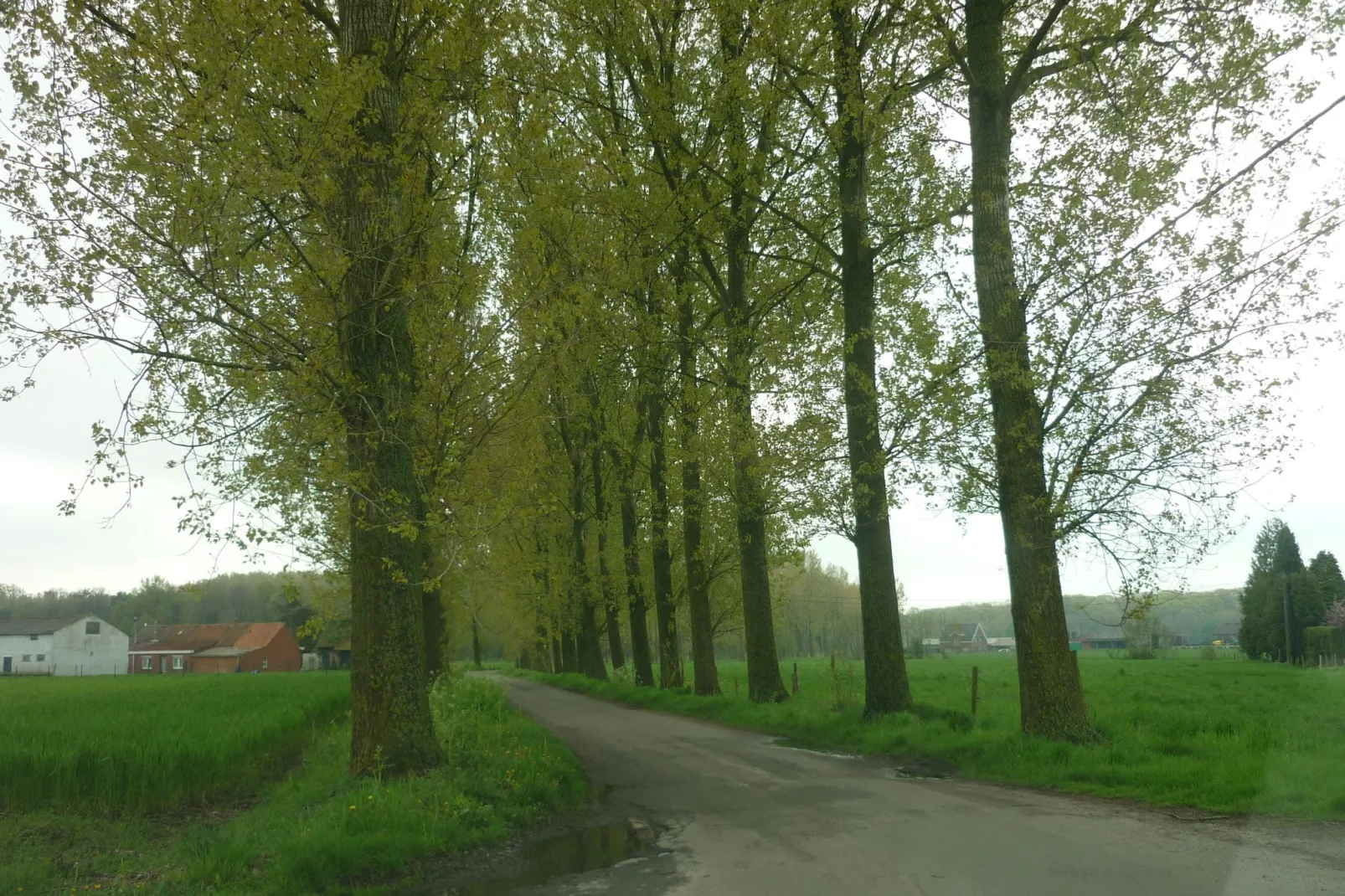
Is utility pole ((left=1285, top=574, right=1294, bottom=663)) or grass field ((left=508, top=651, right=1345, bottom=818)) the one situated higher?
grass field ((left=508, top=651, right=1345, bottom=818))

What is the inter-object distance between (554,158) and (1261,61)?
912 cm

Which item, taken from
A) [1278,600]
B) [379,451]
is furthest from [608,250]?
[1278,600]

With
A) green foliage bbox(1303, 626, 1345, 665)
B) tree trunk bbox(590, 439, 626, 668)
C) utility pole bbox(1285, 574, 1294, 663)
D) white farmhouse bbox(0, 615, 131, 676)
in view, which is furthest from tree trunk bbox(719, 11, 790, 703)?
white farmhouse bbox(0, 615, 131, 676)

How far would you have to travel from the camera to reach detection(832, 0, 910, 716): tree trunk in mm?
14539

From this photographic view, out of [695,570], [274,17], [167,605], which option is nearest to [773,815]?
[274,17]

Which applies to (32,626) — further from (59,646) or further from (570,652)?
(570,652)

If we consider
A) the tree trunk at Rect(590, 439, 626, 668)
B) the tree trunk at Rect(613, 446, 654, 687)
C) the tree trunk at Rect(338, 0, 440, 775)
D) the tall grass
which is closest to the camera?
the tree trunk at Rect(338, 0, 440, 775)

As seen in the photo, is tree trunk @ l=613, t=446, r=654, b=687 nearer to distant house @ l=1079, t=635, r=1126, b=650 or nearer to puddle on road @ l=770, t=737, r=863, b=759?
puddle on road @ l=770, t=737, r=863, b=759

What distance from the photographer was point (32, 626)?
238 feet

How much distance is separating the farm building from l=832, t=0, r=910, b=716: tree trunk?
74.7m

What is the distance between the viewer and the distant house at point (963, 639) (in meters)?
111

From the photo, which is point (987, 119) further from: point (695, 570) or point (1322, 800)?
point (695, 570)

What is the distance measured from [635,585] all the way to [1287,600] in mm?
44492

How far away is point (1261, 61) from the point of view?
35.8 feet
